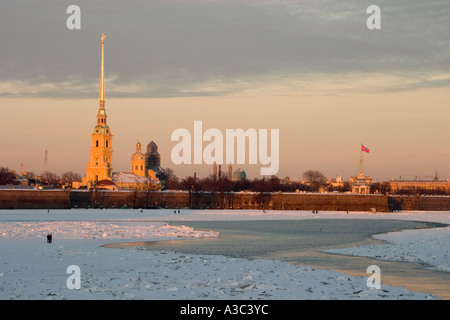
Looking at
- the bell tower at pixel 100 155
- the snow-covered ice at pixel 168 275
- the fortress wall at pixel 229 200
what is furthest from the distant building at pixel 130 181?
the snow-covered ice at pixel 168 275

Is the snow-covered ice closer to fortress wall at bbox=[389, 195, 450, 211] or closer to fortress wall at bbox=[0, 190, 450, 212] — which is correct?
fortress wall at bbox=[0, 190, 450, 212]

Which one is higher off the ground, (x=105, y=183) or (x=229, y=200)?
(x=105, y=183)

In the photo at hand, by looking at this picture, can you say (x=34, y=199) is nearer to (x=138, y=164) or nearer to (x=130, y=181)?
(x=130, y=181)

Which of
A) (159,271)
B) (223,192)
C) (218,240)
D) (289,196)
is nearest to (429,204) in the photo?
(289,196)

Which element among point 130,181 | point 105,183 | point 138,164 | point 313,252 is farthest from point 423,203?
point 313,252

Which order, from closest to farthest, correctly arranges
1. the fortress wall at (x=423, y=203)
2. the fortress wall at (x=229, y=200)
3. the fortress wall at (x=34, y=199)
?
the fortress wall at (x=34, y=199), the fortress wall at (x=229, y=200), the fortress wall at (x=423, y=203)

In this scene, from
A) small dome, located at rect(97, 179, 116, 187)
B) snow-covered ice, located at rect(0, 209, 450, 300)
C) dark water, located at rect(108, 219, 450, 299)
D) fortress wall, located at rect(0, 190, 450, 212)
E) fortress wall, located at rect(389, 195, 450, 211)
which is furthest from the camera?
small dome, located at rect(97, 179, 116, 187)

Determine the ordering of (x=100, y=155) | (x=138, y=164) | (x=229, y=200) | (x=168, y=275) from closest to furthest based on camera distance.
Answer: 1. (x=168, y=275)
2. (x=229, y=200)
3. (x=100, y=155)
4. (x=138, y=164)

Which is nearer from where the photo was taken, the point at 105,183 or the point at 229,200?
the point at 229,200

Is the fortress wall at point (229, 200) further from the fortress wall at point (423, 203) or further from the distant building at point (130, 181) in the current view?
the distant building at point (130, 181)

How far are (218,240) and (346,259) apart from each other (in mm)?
13656

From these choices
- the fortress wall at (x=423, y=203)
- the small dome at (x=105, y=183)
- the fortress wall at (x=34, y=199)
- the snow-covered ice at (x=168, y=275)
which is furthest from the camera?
the small dome at (x=105, y=183)

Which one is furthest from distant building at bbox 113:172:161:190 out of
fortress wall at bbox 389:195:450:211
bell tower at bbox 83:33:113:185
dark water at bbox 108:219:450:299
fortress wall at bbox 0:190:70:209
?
dark water at bbox 108:219:450:299
